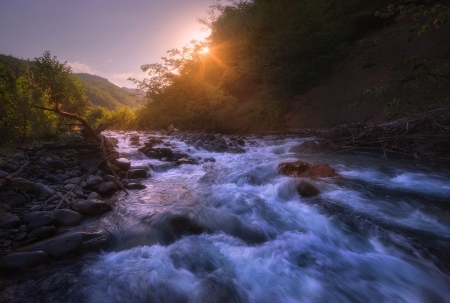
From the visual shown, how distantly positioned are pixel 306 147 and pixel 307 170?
4167 mm

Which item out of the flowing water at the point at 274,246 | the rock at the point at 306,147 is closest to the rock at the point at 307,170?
the flowing water at the point at 274,246

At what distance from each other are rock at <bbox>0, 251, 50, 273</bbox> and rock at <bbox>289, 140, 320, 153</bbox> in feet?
32.9

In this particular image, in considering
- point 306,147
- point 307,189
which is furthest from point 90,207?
point 306,147

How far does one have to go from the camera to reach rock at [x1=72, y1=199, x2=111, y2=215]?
4.43 meters

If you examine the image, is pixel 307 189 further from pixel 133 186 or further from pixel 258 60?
pixel 258 60

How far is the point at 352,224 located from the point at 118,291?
4.36 m

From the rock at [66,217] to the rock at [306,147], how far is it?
9371 millimetres

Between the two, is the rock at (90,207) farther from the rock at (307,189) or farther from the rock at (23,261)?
the rock at (307,189)

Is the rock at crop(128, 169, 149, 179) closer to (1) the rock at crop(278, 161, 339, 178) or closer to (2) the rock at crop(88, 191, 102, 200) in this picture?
(2) the rock at crop(88, 191, 102, 200)

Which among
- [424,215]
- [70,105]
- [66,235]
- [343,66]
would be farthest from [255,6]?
[66,235]

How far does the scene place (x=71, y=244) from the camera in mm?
3412

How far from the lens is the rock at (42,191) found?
4545 mm

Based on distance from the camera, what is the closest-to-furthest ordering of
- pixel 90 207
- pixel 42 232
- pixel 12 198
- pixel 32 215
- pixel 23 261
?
pixel 23 261, pixel 42 232, pixel 32 215, pixel 12 198, pixel 90 207

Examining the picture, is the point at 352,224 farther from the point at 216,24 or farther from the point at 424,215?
the point at 216,24
